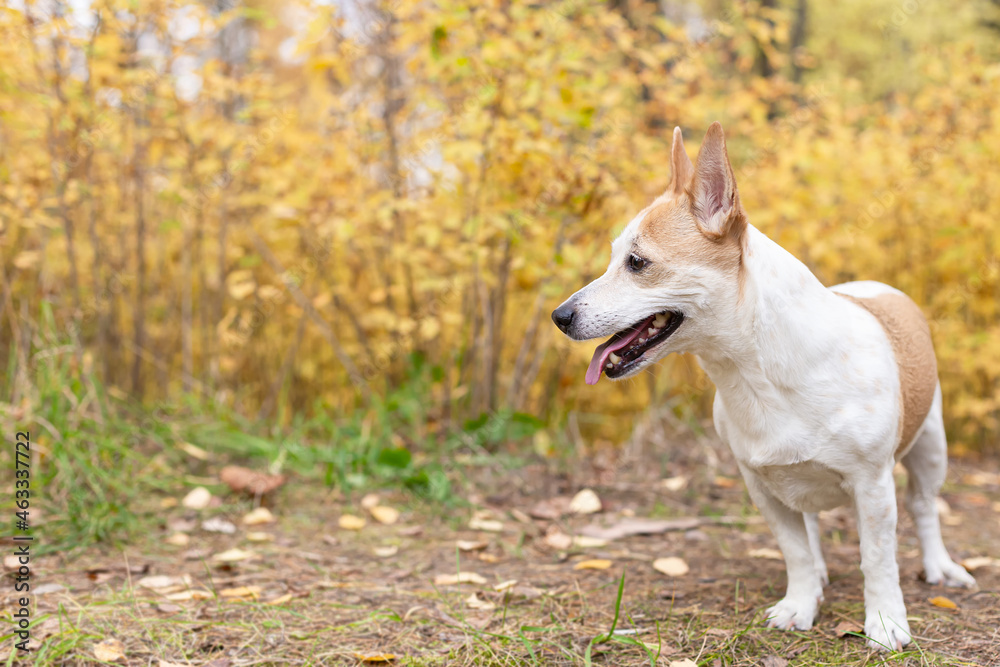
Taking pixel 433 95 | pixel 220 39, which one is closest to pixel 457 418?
pixel 433 95

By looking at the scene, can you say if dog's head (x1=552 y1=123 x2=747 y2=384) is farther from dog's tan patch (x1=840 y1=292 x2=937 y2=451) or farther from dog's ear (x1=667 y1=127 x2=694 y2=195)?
dog's tan patch (x1=840 y1=292 x2=937 y2=451)

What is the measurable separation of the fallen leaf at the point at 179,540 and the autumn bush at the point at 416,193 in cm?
102

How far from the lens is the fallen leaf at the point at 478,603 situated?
2.78m

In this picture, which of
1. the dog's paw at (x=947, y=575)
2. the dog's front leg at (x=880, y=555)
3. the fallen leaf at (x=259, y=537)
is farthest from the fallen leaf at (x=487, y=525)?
the dog's paw at (x=947, y=575)

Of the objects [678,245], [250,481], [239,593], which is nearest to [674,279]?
[678,245]

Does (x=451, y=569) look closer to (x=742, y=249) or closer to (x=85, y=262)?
(x=742, y=249)

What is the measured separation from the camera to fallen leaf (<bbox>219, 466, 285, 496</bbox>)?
12.8ft

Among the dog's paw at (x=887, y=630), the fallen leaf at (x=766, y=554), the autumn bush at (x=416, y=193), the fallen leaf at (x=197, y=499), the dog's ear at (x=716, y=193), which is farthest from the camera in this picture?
the autumn bush at (x=416, y=193)

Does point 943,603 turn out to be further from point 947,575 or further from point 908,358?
point 908,358

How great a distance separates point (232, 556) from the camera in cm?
327

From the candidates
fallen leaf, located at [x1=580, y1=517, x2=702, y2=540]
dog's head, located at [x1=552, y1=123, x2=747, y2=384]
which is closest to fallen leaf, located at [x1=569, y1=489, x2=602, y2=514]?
fallen leaf, located at [x1=580, y1=517, x2=702, y2=540]

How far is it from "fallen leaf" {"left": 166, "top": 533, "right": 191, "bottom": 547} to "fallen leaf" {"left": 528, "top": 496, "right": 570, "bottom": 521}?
63.4 inches

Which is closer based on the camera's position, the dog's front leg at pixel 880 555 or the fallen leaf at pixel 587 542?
the dog's front leg at pixel 880 555

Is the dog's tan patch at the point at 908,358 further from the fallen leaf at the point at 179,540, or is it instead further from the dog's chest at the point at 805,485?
the fallen leaf at the point at 179,540
